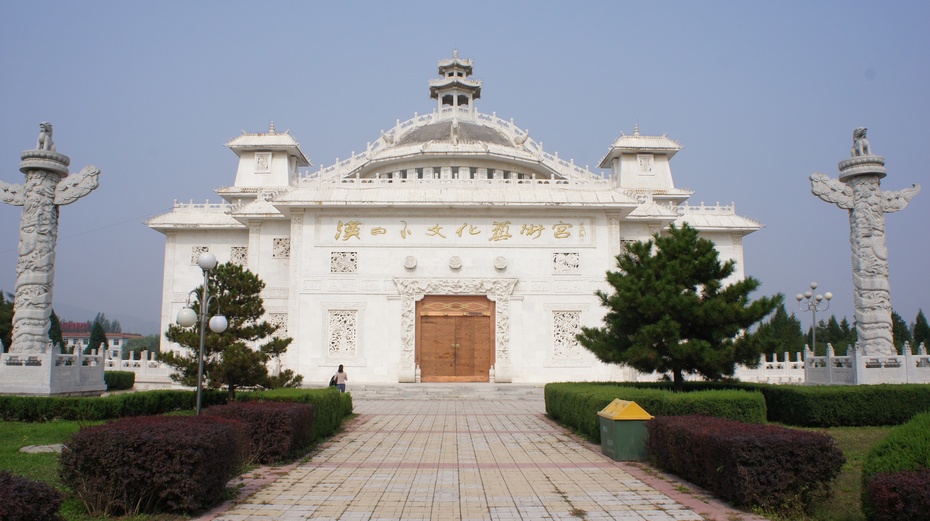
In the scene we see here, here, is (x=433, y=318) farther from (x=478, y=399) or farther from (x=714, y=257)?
(x=714, y=257)

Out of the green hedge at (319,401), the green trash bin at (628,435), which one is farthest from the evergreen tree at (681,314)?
the green hedge at (319,401)

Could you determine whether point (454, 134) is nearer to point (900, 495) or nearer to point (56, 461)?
point (56, 461)

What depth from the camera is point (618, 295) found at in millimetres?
13008

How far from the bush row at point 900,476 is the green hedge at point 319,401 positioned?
717cm

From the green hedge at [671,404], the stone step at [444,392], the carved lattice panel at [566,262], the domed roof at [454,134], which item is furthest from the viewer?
the domed roof at [454,134]

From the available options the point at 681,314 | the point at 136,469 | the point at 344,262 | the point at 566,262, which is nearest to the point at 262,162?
the point at 344,262

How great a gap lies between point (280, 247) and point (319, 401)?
51.7 feet

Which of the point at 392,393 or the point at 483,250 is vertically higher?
the point at 483,250

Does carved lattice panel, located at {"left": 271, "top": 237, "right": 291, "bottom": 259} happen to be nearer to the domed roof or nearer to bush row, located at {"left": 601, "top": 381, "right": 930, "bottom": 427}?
the domed roof

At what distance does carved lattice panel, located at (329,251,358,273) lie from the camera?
23547 mm

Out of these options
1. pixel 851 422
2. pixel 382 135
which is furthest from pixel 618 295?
pixel 382 135

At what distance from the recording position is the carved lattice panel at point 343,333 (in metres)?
23.2

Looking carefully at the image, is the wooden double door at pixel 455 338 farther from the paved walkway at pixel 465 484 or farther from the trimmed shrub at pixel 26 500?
the trimmed shrub at pixel 26 500

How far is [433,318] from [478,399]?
4193 mm
